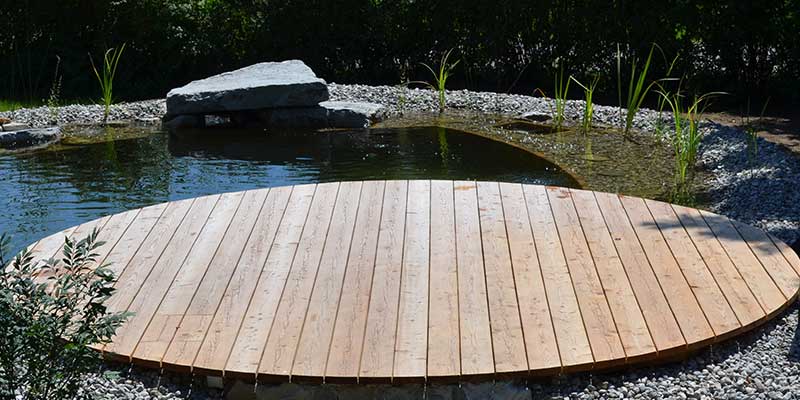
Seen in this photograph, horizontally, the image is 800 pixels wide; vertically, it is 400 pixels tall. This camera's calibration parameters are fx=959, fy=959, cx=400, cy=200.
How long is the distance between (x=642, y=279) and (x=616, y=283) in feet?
0.39

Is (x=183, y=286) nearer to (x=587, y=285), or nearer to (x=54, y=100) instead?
(x=587, y=285)

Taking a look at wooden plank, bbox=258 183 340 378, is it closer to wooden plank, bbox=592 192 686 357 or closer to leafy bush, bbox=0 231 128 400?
leafy bush, bbox=0 231 128 400

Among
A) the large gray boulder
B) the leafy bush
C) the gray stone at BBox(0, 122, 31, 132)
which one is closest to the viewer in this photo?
the leafy bush

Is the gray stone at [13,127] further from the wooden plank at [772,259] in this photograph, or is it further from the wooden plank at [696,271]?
the wooden plank at [772,259]

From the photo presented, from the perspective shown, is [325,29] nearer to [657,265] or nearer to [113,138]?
[113,138]

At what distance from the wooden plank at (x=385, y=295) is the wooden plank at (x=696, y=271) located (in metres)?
1.13

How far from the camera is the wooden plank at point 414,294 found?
10.1ft

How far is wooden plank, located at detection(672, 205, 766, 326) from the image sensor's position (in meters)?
3.48

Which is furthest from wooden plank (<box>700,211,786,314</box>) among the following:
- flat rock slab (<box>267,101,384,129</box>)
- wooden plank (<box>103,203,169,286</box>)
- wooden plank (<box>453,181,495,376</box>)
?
flat rock slab (<box>267,101,384,129</box>)

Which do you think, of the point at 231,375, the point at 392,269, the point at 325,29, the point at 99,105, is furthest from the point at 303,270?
the point at 325,29

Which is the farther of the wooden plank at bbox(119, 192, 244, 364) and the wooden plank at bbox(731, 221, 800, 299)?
the wooden plank at bbox(731, 221, 800, 299)

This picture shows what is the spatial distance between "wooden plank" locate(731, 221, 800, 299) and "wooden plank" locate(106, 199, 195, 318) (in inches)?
97.7

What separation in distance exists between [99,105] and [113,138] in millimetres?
1289

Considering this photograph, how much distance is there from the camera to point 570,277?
148 inches
